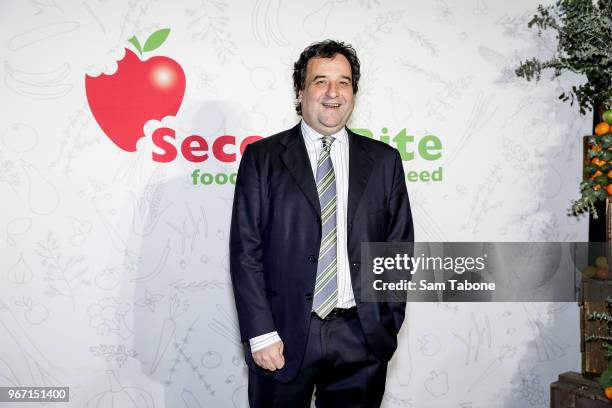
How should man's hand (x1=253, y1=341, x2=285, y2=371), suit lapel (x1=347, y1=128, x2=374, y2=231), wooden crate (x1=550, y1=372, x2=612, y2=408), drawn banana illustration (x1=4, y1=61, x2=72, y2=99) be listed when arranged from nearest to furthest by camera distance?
man's hand (x1=253, y1=341, x2=285, y2=371), suit lapel (x1=347, y1=128, x2=374, y2=231), wooden crate (x1=550, y1=372, x2=612, y2=408), drawn banana illustration (x1=4, y1=61, x2=72, y2=99)

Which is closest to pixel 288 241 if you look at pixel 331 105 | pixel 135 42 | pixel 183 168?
pixel 331 105

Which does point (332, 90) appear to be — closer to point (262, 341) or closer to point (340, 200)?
point (340, 200)

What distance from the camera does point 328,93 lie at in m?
1.76

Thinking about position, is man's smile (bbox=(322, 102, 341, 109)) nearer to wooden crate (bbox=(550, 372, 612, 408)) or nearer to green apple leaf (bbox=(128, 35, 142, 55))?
green apple leaf (bbox=(128, 35, 142, 55))

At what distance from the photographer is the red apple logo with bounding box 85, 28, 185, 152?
256 cm

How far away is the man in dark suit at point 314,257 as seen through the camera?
65.8 inches

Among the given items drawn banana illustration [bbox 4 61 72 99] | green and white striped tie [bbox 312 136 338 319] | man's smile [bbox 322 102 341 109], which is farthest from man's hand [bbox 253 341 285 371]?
drawn banana illustration [bbox 4 61 72 99]

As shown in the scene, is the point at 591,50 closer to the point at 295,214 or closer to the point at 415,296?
the point at 415,296

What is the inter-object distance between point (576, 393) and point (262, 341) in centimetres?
171

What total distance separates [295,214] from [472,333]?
155 cm

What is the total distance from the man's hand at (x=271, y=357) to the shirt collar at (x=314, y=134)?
717 mm

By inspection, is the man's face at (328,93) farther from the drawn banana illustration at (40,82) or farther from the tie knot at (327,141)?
the drawn banana illustration at (40,82)

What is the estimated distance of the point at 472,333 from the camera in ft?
9.06

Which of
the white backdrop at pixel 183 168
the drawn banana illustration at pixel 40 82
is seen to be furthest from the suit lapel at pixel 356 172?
the drawn banana illustration at pixel 40 82
